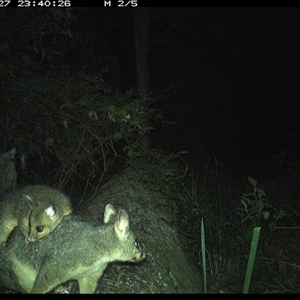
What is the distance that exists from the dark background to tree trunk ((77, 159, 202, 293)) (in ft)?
19.9

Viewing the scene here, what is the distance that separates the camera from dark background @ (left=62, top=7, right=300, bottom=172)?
38.9 ft

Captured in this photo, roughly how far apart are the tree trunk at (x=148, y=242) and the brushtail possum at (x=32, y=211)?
276 mm

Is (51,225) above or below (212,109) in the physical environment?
above

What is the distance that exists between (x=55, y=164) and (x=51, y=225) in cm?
438

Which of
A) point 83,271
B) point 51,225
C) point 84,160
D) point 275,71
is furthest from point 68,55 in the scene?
point 275,71

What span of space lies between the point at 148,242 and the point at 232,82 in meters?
11.0

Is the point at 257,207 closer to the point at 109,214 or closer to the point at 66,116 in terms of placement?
the point at 109,214

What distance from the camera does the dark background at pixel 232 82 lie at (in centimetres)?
1184

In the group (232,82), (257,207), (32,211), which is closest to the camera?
(32,211)

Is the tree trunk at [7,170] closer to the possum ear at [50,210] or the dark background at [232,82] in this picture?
the possum ear at [50,210]

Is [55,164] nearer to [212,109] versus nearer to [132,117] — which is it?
[132,117]

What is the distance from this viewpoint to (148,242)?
153 inches

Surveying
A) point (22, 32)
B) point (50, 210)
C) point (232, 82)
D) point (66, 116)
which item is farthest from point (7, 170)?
point (232, 82)
